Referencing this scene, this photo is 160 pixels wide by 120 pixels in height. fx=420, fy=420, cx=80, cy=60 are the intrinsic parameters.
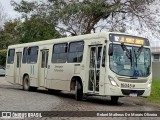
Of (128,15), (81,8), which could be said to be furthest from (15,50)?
(128,15)

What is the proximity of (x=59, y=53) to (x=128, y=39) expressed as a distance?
4.62 m

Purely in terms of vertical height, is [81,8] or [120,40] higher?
[81,8]

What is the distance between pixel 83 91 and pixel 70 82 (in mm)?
1458

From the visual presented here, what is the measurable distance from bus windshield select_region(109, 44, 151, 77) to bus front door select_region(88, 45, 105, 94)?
0.58m

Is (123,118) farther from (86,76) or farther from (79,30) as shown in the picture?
(79,30)

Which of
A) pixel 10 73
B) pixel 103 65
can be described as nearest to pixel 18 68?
pixel 10 73

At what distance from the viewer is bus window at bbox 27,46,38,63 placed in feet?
78.1

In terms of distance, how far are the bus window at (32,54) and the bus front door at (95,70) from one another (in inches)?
253

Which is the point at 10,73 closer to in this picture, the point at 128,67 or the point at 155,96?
the point at 155,96

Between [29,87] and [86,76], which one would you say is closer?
[86,76]

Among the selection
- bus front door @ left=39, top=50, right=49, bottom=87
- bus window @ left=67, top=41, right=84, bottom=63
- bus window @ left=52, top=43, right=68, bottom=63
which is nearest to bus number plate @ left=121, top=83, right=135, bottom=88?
bus window @ left=67, top=41, right=84, bottom=63

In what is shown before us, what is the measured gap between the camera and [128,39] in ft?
57.4

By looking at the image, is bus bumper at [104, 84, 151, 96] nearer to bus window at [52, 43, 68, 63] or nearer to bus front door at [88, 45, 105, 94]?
bus front door at [88, 45, 105, 94]

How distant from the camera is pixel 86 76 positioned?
17906mm
